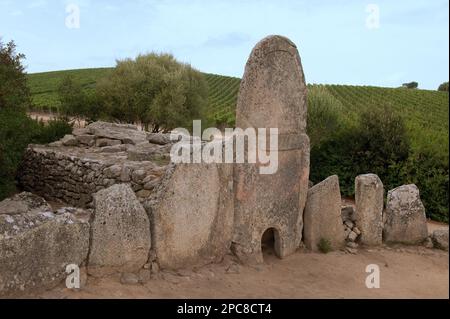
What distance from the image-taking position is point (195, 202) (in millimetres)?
6746

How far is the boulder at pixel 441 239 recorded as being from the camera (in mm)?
8221

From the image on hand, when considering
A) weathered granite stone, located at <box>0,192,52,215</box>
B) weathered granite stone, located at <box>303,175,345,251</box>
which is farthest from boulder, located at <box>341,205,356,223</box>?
weathered granite stone, located at <box>0,192,52,215</box>

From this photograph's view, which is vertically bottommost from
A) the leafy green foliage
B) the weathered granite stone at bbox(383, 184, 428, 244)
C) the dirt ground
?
the dirt ground

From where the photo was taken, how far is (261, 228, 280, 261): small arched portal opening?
7630 mm

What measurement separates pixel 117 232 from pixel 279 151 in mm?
2902

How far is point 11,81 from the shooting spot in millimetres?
11680

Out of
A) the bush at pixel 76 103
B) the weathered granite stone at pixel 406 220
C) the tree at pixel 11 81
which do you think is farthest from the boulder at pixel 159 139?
the bush at pixel 76 103

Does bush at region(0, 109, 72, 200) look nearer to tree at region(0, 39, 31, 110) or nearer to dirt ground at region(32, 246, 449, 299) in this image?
tree at region(0, 39, 31, 110)

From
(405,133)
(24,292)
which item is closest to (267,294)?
(24,292)

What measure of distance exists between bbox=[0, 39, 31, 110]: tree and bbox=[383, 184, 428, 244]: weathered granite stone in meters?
8.48

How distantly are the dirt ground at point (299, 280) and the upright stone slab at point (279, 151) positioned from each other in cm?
44

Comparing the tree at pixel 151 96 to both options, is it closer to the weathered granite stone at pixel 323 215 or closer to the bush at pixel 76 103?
the bush at pixel 76 103

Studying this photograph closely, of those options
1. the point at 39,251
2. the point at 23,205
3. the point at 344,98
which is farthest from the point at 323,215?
the point at 344,98
